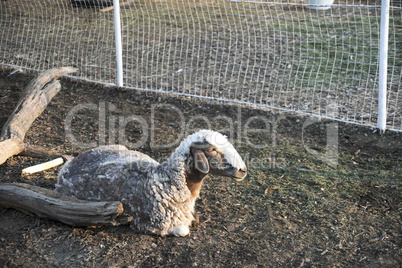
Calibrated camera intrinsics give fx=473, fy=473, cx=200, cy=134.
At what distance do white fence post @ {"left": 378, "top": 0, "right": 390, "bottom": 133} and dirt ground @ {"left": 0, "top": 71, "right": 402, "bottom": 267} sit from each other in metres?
0.20

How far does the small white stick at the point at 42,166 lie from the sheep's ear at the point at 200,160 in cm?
193

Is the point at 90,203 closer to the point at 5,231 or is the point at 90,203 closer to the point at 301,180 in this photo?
the point at 5,231

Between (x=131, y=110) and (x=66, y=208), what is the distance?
3150 millimetres

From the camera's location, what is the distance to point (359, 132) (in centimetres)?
620

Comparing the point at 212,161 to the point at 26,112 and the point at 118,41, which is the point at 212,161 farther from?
the point at 118,41

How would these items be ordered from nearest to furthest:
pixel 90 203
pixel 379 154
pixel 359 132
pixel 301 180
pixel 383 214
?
pixel 90 203
pixel 383 214
pixel 301 180
pixel 379 154
pixel 359 132

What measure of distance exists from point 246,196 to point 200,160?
40.6 inches

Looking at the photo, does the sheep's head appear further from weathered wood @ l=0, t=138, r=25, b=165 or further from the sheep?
weathered wood @ l=0, t=138, r=25, b=165

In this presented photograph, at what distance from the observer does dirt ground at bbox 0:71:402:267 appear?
151 inches

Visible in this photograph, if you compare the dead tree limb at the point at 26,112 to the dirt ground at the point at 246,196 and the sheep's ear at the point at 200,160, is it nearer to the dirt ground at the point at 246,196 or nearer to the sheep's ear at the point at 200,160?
the dirt ground at the point at 246,196

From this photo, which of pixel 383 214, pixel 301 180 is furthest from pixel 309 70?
pixel 383 214

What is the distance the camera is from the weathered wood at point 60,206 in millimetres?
3795

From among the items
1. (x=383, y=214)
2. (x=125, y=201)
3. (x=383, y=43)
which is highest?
(x=383, y=43)

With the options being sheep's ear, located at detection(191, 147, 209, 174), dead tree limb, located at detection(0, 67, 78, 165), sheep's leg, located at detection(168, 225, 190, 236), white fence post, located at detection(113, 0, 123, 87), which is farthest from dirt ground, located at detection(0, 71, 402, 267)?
sheep's ear, located at detection(191, 147, 209, 174)
